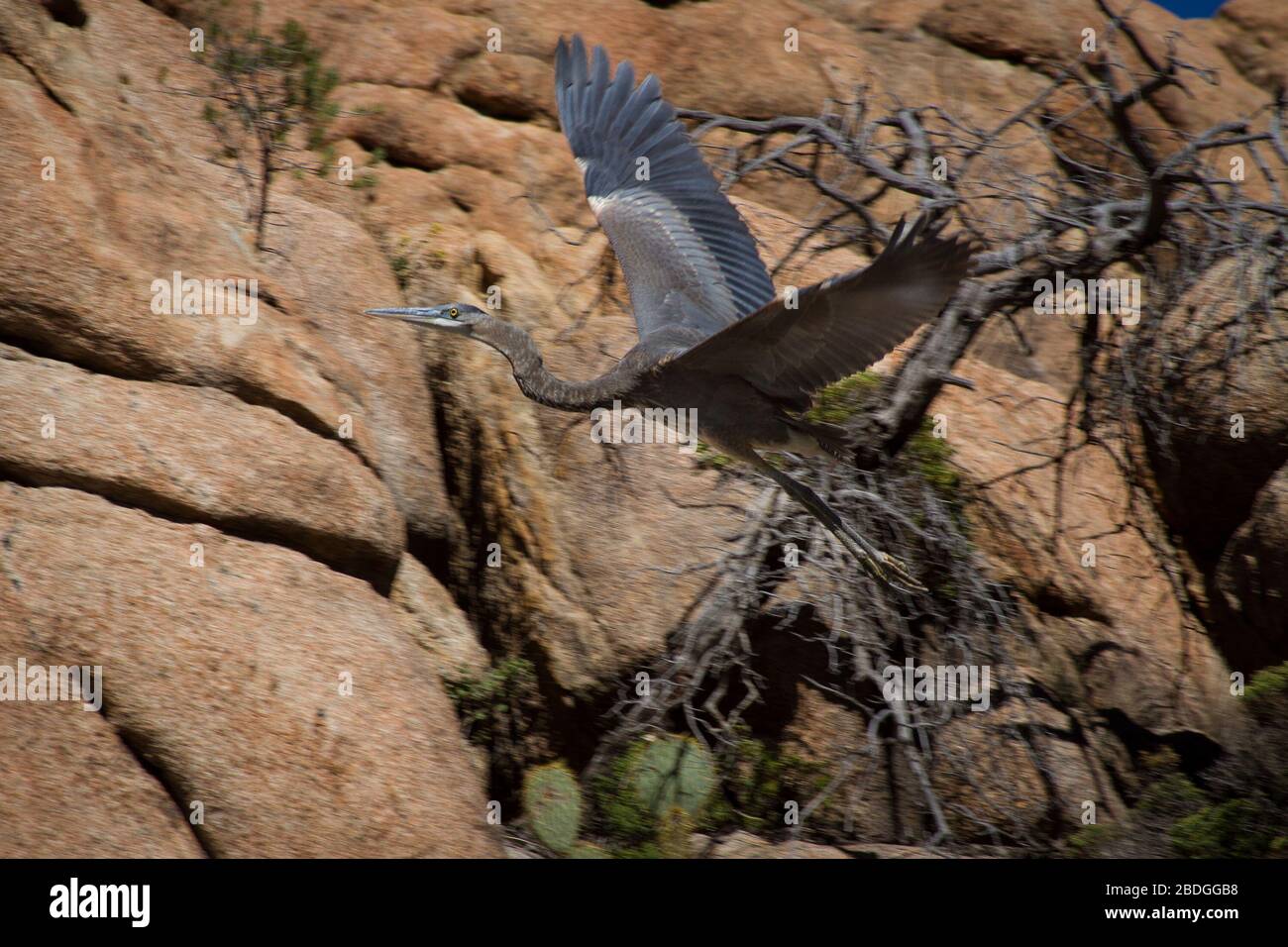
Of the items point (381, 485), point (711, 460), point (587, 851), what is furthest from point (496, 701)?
point (711, 460)

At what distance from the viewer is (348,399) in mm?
6105

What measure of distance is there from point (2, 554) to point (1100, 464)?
5832 millimetres

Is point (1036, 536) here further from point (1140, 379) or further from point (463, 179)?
point (463, 179)

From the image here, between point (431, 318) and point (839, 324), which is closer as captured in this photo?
point (839, 324)

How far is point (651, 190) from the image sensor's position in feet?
19.4

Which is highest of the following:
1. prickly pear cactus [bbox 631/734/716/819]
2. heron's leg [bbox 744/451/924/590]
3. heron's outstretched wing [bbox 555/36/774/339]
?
heron's outstretched wing [bbox 555/36/774/339]

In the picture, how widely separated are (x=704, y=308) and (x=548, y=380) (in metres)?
0.91

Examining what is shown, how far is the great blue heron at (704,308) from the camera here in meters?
3.80

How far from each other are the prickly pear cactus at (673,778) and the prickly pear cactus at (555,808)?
312 millimetres

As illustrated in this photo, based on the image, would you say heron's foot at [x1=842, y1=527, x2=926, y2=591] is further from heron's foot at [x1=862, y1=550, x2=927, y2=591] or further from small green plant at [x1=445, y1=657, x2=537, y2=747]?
small green plant at [x1=445, y1=657, x2=537, y2=747]

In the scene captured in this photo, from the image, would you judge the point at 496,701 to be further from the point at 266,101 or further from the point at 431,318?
the point at 266,101

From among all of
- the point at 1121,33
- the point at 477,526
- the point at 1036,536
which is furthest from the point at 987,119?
the point at 477,526

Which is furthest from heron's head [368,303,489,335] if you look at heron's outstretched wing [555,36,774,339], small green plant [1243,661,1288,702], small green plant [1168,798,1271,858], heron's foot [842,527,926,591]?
small green plant [1243,661,1288,702]

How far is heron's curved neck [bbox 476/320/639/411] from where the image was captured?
4910mm
